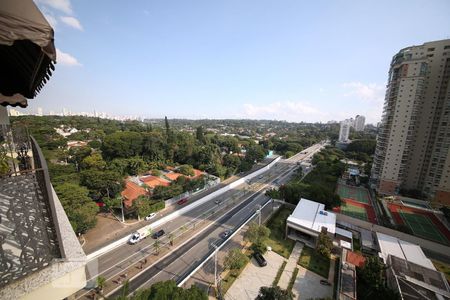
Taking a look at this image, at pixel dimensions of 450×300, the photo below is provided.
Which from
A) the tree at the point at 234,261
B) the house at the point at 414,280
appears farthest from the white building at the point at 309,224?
the tree at the point at 234,261

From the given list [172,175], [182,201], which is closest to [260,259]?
[182,201]

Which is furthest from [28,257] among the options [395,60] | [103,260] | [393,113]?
[395,60]

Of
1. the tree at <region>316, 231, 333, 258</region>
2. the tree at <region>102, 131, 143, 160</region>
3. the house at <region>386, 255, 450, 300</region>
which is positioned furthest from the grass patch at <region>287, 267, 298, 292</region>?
the tree at <region>102, 131, 143, 160</region>

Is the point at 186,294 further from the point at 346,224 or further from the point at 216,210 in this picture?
the point at 346,224

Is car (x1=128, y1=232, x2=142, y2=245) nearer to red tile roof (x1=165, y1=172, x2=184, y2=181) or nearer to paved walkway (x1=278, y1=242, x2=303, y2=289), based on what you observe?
paved walkway (x1=278, y1=242, x2=303, y2=289)

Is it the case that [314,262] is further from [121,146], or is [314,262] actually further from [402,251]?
[121,146]

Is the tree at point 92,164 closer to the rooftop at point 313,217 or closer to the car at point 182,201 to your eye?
the car at point 182,201
